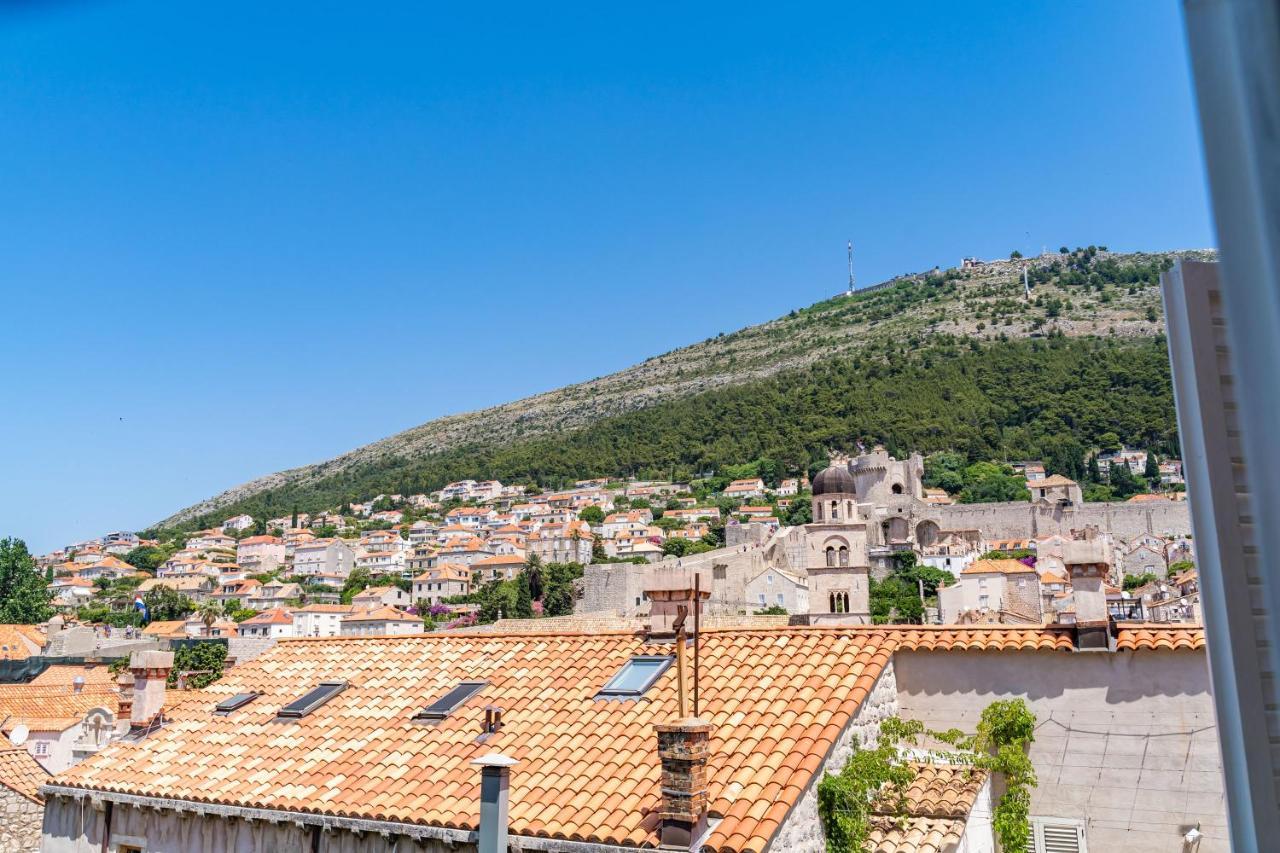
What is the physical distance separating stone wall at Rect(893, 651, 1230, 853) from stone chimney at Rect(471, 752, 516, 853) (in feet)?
13.1

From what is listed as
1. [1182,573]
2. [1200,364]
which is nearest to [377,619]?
[1182,573]

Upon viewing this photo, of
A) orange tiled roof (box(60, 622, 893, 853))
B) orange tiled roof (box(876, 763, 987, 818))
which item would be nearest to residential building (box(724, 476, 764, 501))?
orange tiled roof (box(60, 622, 893, 853))

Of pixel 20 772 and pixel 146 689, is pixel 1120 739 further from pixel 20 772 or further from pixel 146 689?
pixel 20 772

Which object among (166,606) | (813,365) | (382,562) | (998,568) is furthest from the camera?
(813,365)

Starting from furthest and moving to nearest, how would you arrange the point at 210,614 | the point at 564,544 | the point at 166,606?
the point at 564,544 < the point at 166,606 < the point at 210,614

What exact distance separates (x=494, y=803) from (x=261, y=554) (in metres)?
142

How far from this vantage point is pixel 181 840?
31.0 feet

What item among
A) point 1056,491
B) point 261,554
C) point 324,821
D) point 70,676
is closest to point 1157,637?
point 324,821

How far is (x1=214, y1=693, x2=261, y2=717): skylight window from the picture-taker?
11453 millimetres

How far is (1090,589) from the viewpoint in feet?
28.8

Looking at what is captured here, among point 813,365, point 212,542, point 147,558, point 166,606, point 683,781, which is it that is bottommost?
point 683,781

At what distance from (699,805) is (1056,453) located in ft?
394

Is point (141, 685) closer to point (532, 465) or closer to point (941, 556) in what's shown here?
point (941, 556)

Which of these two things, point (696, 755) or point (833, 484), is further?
point (833, 484)
